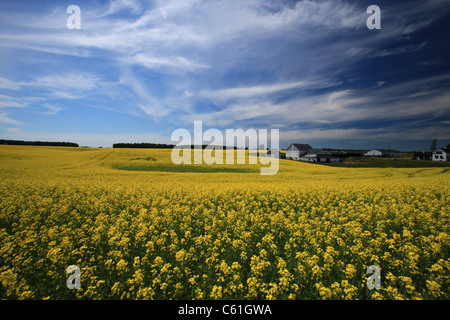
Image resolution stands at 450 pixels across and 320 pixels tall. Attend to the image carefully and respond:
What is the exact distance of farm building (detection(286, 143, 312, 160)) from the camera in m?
74.5

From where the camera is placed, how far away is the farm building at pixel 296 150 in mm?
74500

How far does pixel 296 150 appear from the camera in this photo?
2968 inches

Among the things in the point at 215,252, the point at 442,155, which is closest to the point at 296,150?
the point at 442,155

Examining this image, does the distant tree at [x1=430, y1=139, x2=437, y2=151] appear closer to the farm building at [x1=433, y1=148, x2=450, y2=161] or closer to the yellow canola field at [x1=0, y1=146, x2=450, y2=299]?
the farm building at [x1=433, y1=148, x2=450, y2=161]

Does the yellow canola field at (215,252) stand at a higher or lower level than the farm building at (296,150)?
lower

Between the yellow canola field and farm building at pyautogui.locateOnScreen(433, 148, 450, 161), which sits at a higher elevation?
farm building at pyautogui.locateOnScreen(433, 148, 450, 161)

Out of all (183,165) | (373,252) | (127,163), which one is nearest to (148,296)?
(373,252)

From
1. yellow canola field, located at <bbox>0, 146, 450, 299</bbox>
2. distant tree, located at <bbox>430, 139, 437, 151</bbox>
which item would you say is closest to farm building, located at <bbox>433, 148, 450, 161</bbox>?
distant tree, located at <bbox>430, 139, 437, 151</bbox>

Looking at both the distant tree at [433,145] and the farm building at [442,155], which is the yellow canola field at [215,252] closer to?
the farm building at [442,155]

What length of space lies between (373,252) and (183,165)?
28070mm

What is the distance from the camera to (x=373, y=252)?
16.6 feet

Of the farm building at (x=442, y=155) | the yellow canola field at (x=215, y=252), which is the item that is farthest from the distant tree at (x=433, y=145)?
the yellow canola field at (x=215, y=252)
